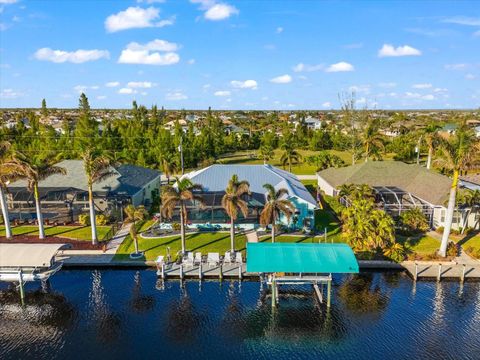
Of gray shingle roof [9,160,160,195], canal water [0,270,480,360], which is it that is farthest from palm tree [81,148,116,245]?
gray shingle roof [9,160,160,195]

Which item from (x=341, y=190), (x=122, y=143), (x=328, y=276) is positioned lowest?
(x=328, y=276)

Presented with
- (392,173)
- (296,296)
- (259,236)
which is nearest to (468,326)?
(296,296)

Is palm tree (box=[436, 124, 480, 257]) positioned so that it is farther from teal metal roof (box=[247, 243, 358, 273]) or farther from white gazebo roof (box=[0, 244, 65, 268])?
white gazebo roof (box=[0, 244, 65, 268])

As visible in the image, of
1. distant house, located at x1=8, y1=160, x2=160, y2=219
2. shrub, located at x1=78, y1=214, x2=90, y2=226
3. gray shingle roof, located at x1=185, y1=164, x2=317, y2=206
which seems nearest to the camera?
shrub, located at x1=78, y1=214, x2=90, y2=226

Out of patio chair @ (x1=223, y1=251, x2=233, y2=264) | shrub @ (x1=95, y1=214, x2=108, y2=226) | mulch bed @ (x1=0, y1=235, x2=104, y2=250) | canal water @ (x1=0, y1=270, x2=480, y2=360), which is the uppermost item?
shrub @ (x1=95, y1=214, x2=108, y2=226)

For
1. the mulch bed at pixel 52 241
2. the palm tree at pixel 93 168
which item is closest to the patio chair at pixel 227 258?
the mulch bed at pixel 52 241

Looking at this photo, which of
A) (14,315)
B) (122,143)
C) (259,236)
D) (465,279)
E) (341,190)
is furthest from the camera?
(122,143)

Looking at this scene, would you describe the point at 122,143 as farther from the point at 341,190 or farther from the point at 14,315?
the point at 14,315
